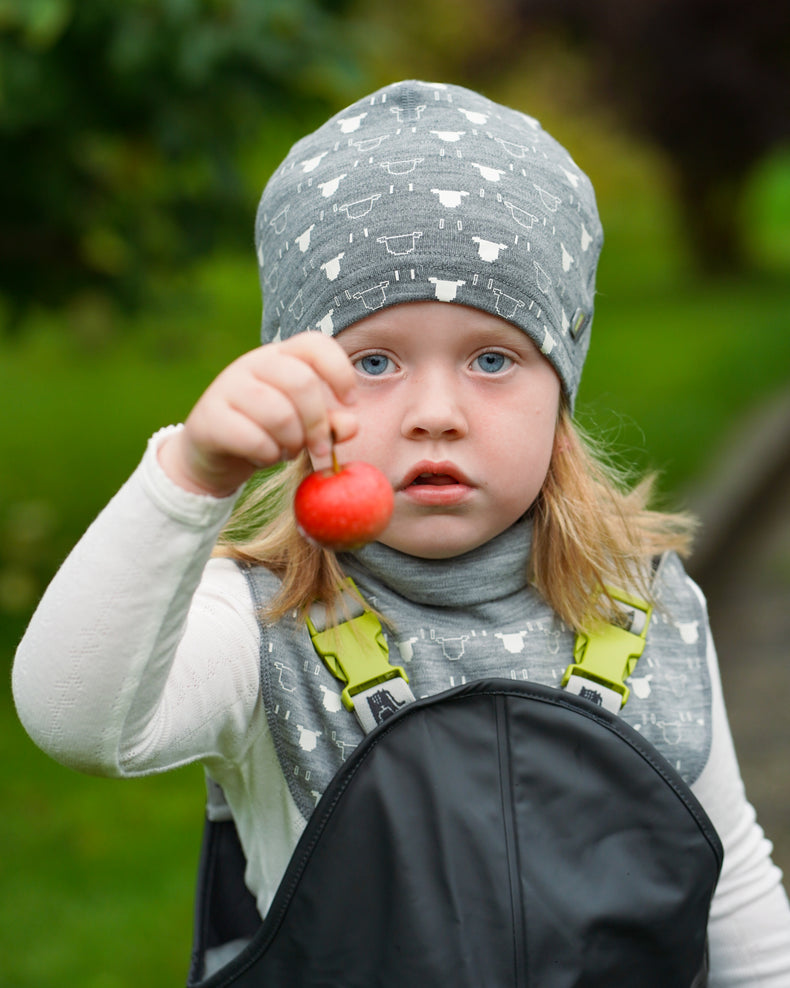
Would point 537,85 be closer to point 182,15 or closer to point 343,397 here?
point 182,15

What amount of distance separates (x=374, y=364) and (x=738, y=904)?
942 millimetres

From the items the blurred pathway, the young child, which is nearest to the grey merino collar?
the young child

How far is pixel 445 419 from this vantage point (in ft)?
5.02

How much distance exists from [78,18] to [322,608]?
2.65 meters

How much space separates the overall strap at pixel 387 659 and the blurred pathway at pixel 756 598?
8.16 feet

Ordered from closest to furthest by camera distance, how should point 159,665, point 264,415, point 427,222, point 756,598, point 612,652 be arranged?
point 264,415
point 159,665
point 427,222
point 612,652
point 756,598

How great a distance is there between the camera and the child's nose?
1530 millimetres

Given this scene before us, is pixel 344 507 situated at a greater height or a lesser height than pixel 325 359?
lesser

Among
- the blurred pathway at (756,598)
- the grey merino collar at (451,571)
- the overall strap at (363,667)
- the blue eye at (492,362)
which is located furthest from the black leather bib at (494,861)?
the blurred pathway at (756,598)

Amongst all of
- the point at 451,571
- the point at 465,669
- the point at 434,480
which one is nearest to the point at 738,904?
the point at 465,669

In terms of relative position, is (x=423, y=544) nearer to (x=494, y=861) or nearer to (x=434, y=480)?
(x=434, y=480)

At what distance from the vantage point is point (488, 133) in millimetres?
1719

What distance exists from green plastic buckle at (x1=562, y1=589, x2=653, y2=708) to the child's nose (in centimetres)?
37

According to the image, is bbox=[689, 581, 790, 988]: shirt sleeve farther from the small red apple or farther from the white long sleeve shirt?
the small red apple
